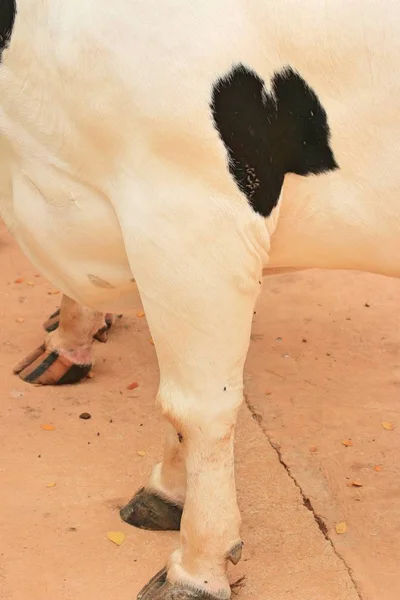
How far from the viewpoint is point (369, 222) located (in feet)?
6.78

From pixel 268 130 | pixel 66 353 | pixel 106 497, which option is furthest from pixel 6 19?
pixel 66 353

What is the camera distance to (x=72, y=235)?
2.25m

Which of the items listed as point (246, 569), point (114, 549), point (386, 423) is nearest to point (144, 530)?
point (114, 549)

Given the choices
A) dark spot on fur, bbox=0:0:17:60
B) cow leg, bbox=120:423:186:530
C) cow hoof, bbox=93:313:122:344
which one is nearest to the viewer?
dark spot on fur, bbox=0:0:17:60

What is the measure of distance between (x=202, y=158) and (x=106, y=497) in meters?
1.36

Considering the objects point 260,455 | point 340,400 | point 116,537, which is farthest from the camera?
point 340,400

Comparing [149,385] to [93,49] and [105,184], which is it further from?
[93,49]

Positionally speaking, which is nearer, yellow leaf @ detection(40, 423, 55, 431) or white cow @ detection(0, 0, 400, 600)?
white cow @ detection(0, 0, 400, 600)

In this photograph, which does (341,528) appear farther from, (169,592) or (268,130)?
(268,130)

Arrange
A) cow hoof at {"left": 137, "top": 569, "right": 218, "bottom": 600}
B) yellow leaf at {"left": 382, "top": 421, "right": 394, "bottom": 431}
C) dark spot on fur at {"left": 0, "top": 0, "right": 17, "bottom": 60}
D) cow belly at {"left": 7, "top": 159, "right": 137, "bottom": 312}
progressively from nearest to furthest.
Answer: dark spot on fur at {"left": 0, "top": 0, "right": 17, "bottom": 60} < cow belly at {"left": 7, "top": 159, "right": 137, "bottom": 312} < cow hoof at {"left": 137, "top": 569, "right": 218, "bottom": 600} < yellow leaf at {"left": 382, "top": 421, "right": 394, "bottom": 431}

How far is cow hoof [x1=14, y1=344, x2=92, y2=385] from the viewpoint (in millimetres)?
3664

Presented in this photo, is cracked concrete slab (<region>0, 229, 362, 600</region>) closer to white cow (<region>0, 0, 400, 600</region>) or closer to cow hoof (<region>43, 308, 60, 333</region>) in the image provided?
cow hoof (<region>43, 308, 60, 333</region>)

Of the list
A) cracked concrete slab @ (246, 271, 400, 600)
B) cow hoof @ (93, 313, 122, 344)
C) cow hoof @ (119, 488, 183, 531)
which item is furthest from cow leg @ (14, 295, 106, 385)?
cow hoof @ (119, 488, 183, 531)

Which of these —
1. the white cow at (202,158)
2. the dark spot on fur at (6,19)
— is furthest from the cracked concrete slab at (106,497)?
the dark spot on fur at (6,19)
